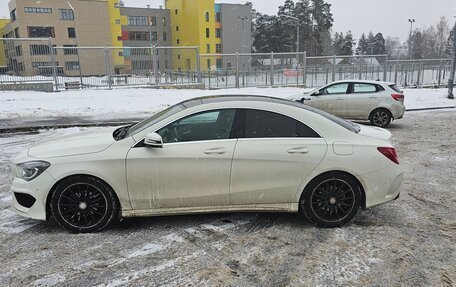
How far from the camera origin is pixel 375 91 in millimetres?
11680

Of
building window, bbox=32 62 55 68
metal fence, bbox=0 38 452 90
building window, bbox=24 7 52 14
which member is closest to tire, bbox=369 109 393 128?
metal fence, bbox=0 38 452 90

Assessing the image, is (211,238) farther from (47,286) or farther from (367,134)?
(367,134)

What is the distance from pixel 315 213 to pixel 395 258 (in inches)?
38.0

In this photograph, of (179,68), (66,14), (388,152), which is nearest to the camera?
(388,152)

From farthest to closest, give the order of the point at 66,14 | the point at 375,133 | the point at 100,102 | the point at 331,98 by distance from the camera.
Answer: the point at 66,14 < the point at 100,102 < the point at 331,98 < the point at 375,133

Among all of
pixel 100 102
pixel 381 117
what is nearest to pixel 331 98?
pixel 381 117

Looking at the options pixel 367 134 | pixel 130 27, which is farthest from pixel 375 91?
pixel 130 27

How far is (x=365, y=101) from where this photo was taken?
1170cm

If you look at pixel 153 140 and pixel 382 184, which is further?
pixel 382 184

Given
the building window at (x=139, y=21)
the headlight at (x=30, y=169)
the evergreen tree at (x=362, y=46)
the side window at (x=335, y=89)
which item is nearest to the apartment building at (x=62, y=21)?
the building window at (x=139, y=21)

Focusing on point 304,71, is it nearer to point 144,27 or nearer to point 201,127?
point 201,127

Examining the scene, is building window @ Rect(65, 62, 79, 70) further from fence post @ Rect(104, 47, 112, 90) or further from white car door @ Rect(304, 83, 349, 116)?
white car door @ Rect(304, 83, 349, 116)

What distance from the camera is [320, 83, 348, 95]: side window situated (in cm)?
1202

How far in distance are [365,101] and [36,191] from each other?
995cm
